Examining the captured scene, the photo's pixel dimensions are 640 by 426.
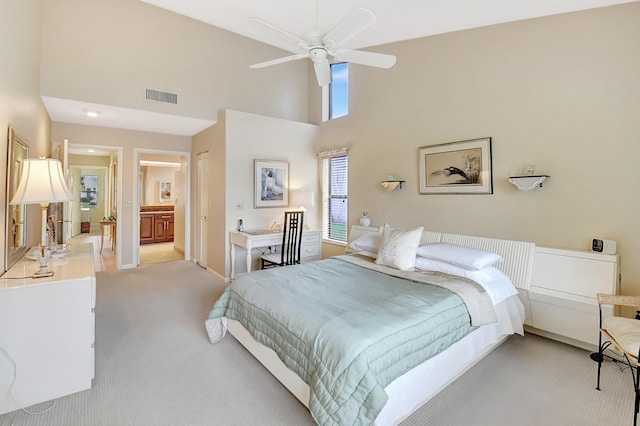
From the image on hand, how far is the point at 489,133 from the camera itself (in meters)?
3.33

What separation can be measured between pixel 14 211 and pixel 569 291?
4.69 metres

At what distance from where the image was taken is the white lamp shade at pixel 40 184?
6.91 feet

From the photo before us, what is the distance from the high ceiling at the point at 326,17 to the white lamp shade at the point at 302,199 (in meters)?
1.82

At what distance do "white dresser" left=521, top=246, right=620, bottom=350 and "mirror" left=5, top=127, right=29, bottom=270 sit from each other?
4426 millimetres

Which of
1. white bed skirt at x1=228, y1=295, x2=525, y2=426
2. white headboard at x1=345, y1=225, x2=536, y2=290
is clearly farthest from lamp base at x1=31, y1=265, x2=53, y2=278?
white headboard at x1=345, y1=225, x2=536, y2=290

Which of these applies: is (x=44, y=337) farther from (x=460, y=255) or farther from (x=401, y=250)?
(x=460, y=255)

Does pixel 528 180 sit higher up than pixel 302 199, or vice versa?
pixel 528 180

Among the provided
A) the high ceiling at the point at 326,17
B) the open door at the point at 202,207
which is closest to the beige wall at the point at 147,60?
the high ceiling at the point at 326,17

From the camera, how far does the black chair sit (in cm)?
442

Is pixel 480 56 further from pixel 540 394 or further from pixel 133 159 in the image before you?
pixel 133 159

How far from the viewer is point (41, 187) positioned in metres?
2.17

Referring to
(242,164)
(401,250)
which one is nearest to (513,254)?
(401,250)

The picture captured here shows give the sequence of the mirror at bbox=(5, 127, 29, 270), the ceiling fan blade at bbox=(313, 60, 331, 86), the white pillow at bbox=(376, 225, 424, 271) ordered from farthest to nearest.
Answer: the white pillow at bbox=(376, 225, 424, 271), the ceiling fan blade at bbox=(313, 60, 331, 86), the mirror at bbox=(5, 127, 29, 270)

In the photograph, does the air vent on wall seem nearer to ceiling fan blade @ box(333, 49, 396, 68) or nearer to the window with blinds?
the window with blinds
